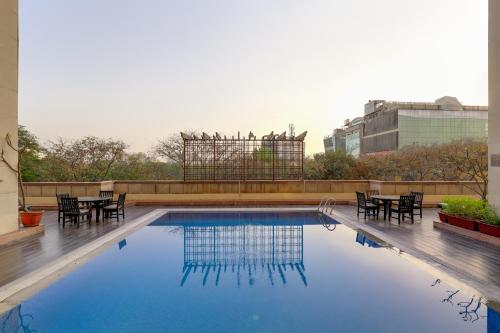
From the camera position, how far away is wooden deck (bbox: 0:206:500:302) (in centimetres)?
480

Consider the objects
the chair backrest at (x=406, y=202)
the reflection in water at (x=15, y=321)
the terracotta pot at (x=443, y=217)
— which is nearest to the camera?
the reflection in water at (x=15, y=321)

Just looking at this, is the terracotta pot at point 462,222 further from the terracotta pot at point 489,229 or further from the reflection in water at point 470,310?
the reflection in water at point 470,310

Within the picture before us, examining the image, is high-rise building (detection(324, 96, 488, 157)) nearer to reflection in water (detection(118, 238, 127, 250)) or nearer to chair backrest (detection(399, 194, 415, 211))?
chair backrest (detection(399, 194, 415, 211))

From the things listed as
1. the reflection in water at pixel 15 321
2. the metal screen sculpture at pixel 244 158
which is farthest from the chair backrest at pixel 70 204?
the metal screen sculpture at pixel 244 158

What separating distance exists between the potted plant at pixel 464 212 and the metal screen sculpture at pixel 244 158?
6672 millimetres

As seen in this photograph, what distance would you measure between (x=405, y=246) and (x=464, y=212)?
2618 mm

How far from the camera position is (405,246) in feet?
21.1

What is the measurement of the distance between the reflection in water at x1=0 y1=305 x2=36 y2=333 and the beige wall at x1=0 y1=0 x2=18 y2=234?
4090 millimetres

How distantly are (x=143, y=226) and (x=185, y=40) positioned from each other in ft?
30.9

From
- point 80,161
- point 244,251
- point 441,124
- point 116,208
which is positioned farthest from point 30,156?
point 441,124

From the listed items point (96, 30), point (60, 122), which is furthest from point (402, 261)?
point (60, 122)

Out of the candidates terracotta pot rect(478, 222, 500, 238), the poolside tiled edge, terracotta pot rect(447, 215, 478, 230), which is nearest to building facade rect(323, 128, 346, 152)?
terracotta pot rect(447, 215, 478, 230)

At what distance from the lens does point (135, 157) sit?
733 inches

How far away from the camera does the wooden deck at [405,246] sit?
480 cm
